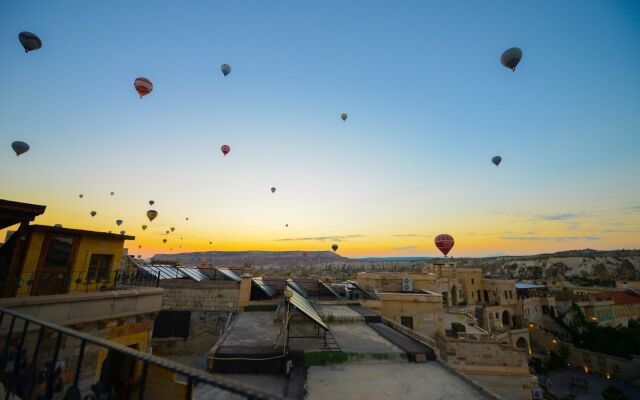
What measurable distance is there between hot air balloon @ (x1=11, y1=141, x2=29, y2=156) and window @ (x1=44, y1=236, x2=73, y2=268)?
14.4 m

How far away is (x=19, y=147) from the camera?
18.8 m

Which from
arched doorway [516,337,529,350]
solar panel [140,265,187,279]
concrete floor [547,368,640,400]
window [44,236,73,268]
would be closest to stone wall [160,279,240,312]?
solar panel [140,265,187,279]

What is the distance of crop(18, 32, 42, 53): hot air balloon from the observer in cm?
1612

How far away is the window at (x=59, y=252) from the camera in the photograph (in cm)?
1003

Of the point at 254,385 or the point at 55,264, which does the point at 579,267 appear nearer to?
the point at 254,385

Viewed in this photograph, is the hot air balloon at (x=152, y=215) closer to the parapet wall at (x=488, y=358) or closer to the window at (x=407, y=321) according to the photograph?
the window at (x=407, y=321)

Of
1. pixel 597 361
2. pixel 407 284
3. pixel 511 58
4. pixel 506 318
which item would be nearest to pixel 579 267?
pixel 506 318

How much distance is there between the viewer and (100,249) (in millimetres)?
11500

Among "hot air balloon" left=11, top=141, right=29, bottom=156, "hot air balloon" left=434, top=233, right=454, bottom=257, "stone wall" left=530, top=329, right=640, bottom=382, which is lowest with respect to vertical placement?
"stone wall" left=530, top=329, right=640, bottom=382

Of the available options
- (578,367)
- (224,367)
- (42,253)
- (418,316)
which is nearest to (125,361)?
(224,367)

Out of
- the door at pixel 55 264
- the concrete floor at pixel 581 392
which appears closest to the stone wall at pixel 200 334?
the door at pixel 55 264

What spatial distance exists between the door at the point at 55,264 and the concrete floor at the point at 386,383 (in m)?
9.62

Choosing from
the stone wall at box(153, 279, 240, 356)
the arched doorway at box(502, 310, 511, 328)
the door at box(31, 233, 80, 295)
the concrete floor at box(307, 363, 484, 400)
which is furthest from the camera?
the arched doorway at box(502, 310, 511, 328)

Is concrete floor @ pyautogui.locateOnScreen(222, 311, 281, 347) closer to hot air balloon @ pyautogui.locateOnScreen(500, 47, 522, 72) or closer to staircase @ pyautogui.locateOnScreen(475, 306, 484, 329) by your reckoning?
hot air balloon @ pyautogui.locateOnScreen(500, 47, 522, 72)
